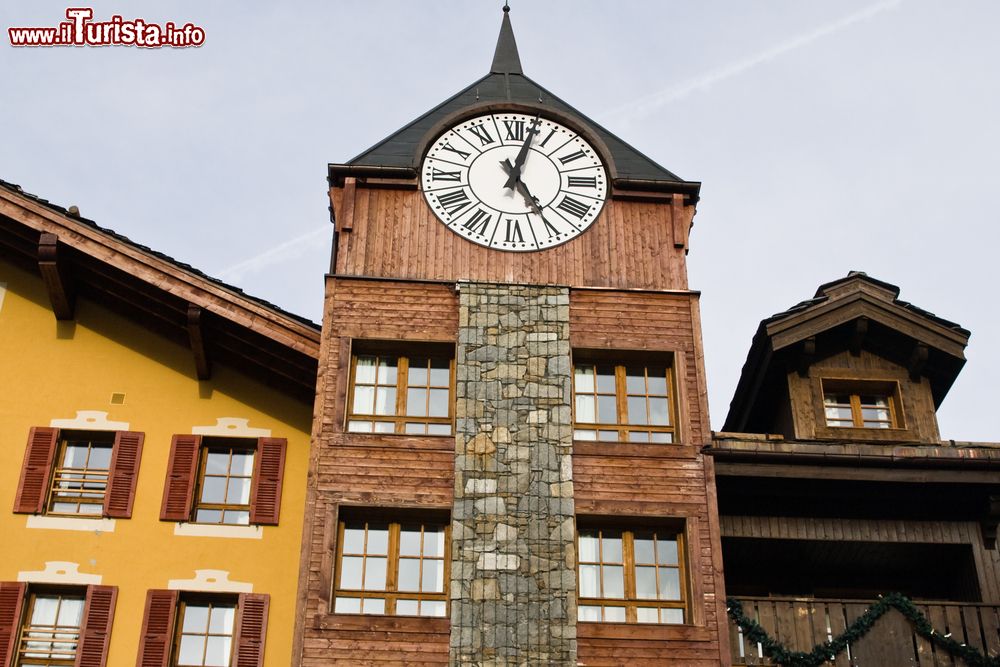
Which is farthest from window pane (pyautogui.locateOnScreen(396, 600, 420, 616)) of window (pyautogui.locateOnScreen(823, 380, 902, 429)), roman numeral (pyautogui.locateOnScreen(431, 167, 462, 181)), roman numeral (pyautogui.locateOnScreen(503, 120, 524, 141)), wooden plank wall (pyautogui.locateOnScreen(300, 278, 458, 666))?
roman numeral (pyautogui.locateOnScreen(503, 120, 524, 141))

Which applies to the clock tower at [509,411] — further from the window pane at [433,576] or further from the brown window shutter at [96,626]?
the brown window shutter at [96,626]

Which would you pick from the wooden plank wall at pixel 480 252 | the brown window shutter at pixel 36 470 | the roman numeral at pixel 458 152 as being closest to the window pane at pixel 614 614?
the wooden plank wall at pixel 480 252

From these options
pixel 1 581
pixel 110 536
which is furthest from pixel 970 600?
pixel 1 581

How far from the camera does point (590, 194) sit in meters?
23.5

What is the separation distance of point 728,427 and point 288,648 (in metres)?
10.2

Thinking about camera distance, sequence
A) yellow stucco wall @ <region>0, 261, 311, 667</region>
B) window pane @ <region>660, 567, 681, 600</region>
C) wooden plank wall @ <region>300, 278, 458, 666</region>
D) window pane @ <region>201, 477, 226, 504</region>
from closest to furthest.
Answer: wooden plank wall @ <region>300, 278, 458, 666</region>
window pane @ <region>660, 567, 681, 600</region>
yellow stucco wall @ <region>0, 261, 311, 667</region>
window pane @ <region>201, 477, 226, 504</region>

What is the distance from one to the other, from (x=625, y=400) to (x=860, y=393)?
182 inches

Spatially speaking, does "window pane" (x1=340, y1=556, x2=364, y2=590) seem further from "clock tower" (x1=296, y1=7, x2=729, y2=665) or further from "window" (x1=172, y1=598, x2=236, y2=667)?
"window" (x1=172, y1=598, x2=236, y2=667)

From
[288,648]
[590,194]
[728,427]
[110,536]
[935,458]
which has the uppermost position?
[590,194]

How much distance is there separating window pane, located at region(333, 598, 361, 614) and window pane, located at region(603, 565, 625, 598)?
3492 millimetres

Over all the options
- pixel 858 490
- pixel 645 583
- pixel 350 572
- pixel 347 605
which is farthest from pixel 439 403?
pixel 858 490

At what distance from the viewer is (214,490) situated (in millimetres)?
22062

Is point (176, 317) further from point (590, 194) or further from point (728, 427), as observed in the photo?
point (728, 427)

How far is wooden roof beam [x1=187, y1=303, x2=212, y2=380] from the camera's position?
22.4 metres
